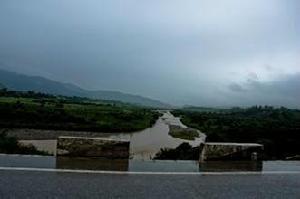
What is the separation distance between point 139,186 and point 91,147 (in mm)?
2567

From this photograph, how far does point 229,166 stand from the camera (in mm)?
8945

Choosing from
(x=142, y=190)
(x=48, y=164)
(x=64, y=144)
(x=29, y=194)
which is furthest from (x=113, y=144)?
(x=29, y=194)

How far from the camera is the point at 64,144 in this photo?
9039 mm

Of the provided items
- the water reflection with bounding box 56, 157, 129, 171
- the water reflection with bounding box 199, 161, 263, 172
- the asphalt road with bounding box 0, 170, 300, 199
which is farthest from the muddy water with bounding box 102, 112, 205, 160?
the asphalt road with bounding box 0, 170, 300, 199

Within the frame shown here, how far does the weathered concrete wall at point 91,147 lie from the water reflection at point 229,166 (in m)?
1.60

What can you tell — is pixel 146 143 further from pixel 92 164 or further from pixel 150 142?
pixel 92 164

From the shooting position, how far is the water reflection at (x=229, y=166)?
28.2 ft

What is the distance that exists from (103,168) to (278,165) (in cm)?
365

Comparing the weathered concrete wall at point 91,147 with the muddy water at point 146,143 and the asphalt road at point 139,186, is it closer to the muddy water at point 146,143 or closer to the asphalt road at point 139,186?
the asphalt road at point 139,186

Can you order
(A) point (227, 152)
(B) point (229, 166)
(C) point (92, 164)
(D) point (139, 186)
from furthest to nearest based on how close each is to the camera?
(A) point (227, 152) → (B) point (229, 166) → (C) point (92, 164) → (D) point (139, 186)

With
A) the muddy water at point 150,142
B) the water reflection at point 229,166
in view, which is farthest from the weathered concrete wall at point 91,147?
the muddy water at point 150,142

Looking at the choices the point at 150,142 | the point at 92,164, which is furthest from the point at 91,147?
the point at 150,142

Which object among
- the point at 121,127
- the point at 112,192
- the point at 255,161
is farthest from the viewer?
the point at 121,127

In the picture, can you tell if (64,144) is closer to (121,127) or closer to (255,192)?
(255,192)
